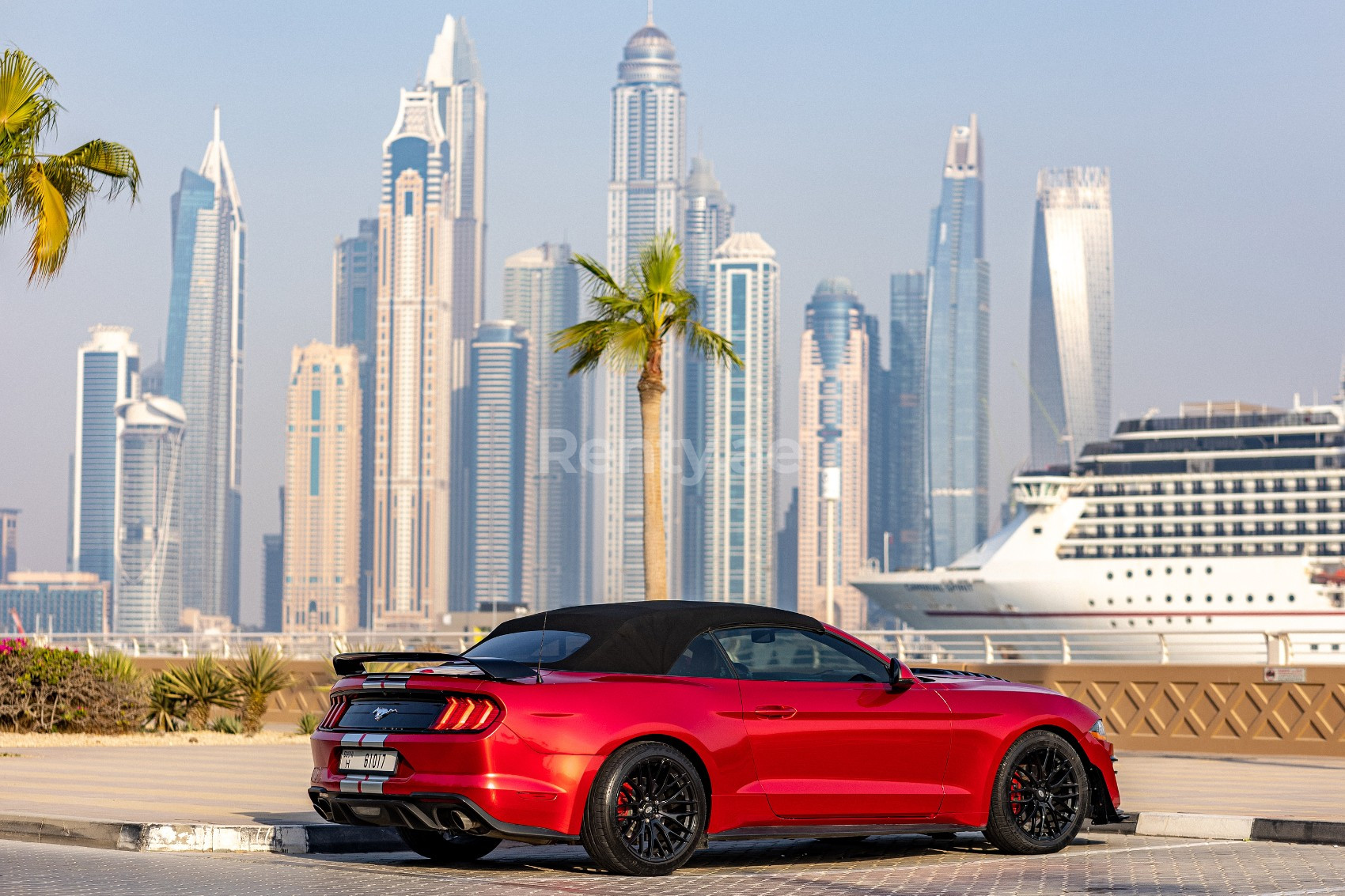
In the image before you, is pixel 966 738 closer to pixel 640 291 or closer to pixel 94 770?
pixel 94 770

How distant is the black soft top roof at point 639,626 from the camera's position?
8.83 metres

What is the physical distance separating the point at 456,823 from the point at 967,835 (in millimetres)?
3910

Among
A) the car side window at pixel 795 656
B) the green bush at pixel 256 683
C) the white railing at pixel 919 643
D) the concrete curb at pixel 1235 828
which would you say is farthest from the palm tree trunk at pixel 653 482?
the car side window at pixel 795 656

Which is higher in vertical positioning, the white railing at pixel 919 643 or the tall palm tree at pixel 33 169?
the tall palm tree at pixel 33 169

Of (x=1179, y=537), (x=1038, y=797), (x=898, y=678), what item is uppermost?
(x=1179, y=537)

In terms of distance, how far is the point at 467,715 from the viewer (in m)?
8.28

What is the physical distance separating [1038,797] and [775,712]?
1.85 meters

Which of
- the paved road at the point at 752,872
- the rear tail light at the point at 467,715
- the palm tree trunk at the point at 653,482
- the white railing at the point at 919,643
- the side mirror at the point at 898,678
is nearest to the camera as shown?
the paved road at the point at 752,872

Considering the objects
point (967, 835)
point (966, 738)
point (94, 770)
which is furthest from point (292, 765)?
point (966, 738)

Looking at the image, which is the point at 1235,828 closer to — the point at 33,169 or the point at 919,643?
the point at 33,169

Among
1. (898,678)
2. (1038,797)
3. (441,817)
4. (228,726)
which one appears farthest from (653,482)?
(441,817)

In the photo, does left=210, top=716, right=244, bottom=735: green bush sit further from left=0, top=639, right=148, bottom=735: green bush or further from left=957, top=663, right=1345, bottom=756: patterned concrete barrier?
left=957, top=663, right=1345, bottom=756: patterned concrete barrier

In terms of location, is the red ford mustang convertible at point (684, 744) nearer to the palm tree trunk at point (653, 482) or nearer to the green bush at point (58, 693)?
the green bush at point (58, 693)

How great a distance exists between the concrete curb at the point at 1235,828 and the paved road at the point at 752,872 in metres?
0.32
